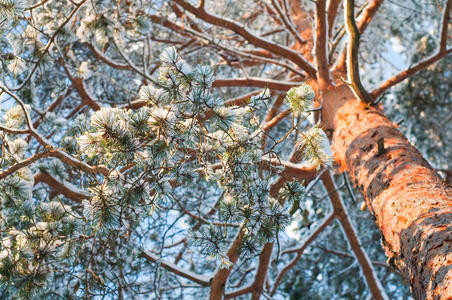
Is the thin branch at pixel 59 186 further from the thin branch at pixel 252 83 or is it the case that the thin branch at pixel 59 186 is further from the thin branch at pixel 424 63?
the thin branch at pixel 424 63

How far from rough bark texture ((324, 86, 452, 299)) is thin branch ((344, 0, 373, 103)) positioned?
0.11 metres

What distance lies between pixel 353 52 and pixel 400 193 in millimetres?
979

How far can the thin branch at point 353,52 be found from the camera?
243 centimetres

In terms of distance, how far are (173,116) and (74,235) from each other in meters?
1.13

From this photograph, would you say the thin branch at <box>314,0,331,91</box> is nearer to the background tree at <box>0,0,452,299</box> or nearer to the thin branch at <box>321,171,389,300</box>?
the background tree at <box>0,0,452,299</box>

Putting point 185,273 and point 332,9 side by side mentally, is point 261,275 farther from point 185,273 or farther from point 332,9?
point 332,9

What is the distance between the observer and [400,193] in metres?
2.07

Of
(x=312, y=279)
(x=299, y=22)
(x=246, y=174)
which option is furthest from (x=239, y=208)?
(x=312, y=279)

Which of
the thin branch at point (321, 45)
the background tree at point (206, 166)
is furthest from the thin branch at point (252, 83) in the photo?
the thin branch at point (321, 45)

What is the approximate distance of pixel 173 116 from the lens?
1806mm

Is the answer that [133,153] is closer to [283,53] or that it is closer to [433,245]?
[433,245]

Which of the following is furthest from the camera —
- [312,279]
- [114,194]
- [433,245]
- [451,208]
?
[312,279]

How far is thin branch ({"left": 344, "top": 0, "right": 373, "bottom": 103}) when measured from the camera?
2.43 m

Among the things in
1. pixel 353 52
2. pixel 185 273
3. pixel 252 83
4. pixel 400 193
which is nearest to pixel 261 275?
pixel 185 273
